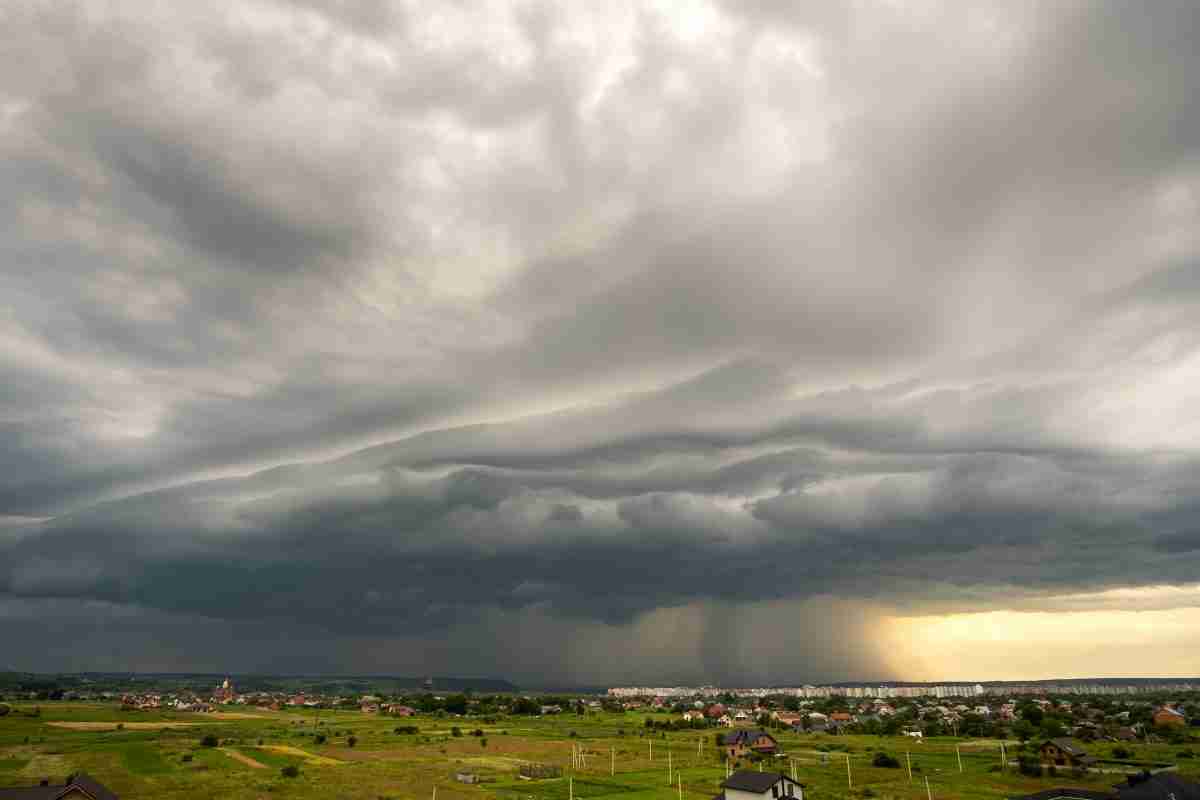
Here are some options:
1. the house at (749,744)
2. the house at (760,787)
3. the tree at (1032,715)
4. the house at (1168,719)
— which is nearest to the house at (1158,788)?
the house at (760,787)

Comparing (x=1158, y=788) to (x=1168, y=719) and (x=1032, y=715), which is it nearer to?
(x=1168, y=719)

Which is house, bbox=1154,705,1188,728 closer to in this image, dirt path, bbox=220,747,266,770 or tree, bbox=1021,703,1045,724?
tree, bbox=1021,703,1045,724

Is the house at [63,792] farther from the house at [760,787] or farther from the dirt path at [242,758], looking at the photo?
the house at [760,787]

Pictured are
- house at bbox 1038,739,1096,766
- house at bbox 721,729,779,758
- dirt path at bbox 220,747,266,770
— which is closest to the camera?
dirt path at bbox 220,747,266,770

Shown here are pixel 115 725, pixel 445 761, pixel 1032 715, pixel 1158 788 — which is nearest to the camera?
pixel 1158 788

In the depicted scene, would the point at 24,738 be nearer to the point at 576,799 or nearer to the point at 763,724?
the point at 576,799

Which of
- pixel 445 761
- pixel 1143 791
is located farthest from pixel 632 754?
pixel 1143 791

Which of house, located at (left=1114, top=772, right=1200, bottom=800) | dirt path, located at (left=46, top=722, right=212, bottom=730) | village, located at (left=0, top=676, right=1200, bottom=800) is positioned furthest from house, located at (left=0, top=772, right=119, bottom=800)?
dirt path, located at (left=46, top=722, right=212, bottom=730)
